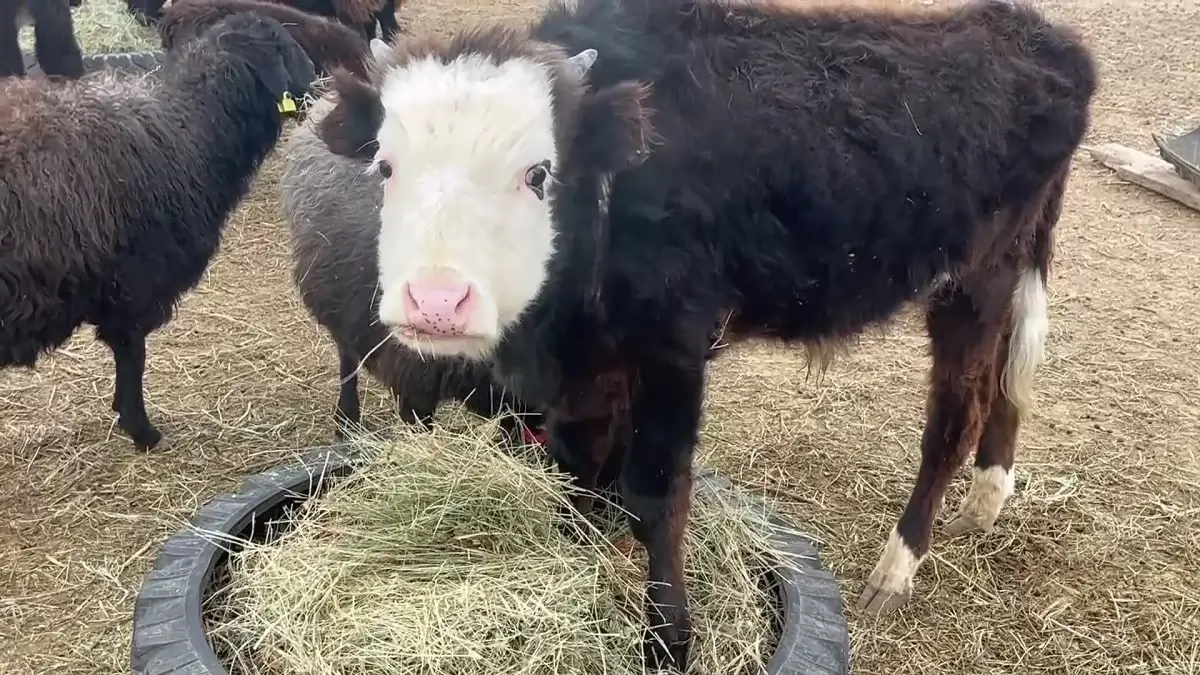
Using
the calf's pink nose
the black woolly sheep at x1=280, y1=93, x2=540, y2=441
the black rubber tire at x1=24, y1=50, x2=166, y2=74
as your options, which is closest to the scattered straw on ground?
the black rubber tire at x1=24, y1=50, x2=166, y2=74

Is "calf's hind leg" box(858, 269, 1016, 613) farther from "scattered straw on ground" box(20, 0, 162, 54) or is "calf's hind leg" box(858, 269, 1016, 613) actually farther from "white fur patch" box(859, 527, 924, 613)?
"scattered straw on ground" box(20, 0, 162, 54)

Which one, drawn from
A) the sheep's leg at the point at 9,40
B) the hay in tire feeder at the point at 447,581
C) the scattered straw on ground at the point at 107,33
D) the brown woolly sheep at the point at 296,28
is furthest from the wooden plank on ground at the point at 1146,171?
the scattered straw on ground at the point at 107,33

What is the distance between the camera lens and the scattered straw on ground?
27.9ft

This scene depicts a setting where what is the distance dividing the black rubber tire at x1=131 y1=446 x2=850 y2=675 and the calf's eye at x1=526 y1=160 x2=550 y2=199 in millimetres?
1115

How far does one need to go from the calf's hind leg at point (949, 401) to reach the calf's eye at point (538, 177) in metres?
1.42

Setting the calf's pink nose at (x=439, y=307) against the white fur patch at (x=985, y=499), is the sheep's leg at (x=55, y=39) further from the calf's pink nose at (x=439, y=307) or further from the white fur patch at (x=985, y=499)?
the white fur patch at (x=985, y=499)

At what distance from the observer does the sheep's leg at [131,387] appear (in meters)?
4.02

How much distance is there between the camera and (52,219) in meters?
3.54

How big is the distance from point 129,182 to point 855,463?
9.80 feet

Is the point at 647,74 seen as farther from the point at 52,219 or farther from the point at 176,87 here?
the point at 176,87

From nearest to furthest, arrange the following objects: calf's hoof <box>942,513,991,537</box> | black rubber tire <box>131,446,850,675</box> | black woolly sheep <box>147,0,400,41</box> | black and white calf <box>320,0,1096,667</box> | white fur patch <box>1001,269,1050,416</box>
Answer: black and white calf <box>320,0,1096,667</box> → black rubber tire <box>131,446,850,675</box> → white fur patch <box>1001,269,1050,416</box> → calf's hoof <box>942,513,991,537</box> → black woolly sheep <box>147,0,400,41</box>

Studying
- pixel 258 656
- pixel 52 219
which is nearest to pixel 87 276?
pixel 52 219

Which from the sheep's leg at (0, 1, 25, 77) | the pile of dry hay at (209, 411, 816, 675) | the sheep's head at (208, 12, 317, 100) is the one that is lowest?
the sheep's leg at (0, 1, 25, 77)

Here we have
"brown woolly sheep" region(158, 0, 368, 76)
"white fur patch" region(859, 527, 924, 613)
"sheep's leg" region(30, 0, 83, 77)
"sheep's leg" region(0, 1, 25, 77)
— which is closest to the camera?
"white fur patch" region(859, 527, 924, 613)
